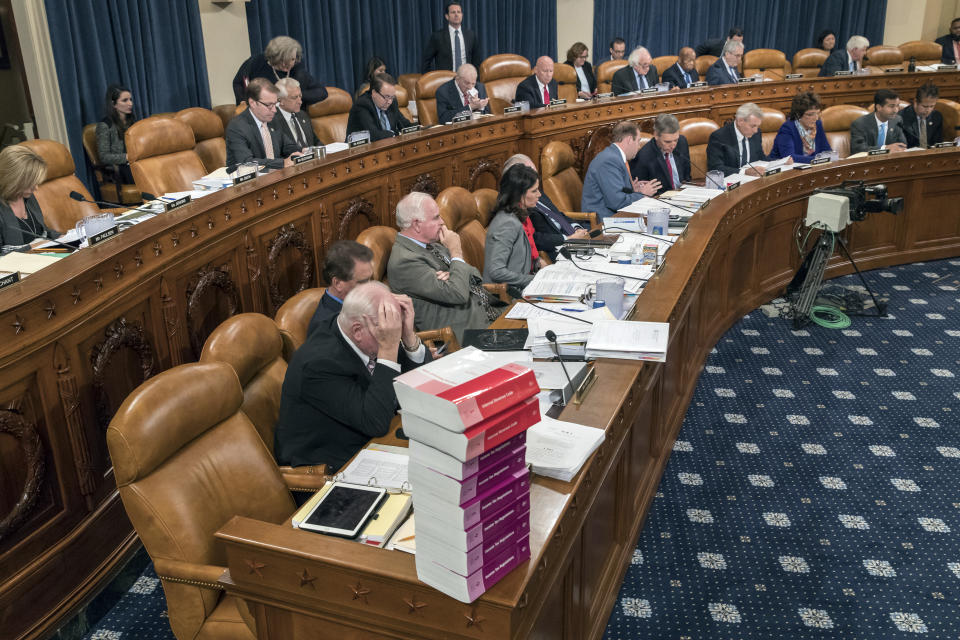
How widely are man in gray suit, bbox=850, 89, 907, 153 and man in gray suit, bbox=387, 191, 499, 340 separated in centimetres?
416

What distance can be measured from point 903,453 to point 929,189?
9.95 ft

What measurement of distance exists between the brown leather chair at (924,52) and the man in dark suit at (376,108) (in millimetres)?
7149

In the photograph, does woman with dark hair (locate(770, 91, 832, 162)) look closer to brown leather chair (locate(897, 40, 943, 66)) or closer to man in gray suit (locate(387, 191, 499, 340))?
man in gray suit (locate(387, 191, 499, 340))

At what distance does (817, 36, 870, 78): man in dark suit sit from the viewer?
27.9 feet

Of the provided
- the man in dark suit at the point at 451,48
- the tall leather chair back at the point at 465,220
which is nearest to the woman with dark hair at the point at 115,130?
the tall leather chair back at the point at 465,220

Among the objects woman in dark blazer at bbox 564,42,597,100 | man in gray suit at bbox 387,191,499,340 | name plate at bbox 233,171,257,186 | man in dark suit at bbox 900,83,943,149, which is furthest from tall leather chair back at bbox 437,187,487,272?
woman in dark blazer at bbox 564,42,597,100

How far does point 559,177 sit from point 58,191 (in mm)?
2826

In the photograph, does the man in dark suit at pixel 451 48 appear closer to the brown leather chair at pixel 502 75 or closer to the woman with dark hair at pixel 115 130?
the brown leather chair at pixel 502 75

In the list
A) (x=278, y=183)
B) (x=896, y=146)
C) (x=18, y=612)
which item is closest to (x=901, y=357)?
(x=896, y=146)

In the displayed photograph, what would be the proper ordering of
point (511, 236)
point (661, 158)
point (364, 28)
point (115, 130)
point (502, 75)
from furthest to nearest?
point (364, 28) → point (502, 75) → point (115, 130) → point (661, 158) → point (511, 236)

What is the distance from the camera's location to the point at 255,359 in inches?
94.8

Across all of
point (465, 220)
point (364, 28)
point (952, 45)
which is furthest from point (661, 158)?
point (952, 45)

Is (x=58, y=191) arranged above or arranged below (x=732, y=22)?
below

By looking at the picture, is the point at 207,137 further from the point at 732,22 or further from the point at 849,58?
the point at 732,22
